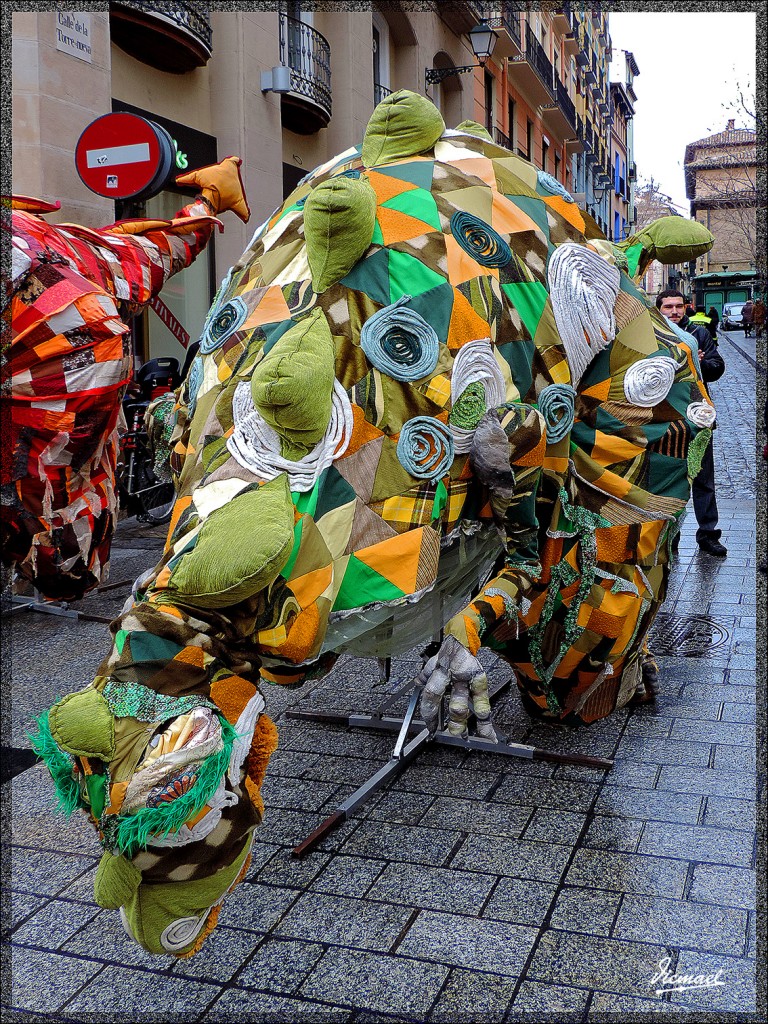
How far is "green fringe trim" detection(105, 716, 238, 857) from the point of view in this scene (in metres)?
1.94

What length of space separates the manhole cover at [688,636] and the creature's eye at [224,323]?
364cm

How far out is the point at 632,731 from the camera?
4.41m

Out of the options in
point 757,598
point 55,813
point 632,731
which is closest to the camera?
point 55,813

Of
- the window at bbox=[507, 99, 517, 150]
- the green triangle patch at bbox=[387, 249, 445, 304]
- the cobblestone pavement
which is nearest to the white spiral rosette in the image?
the green triangle patch at bbox=[387, 249, 445, 304]

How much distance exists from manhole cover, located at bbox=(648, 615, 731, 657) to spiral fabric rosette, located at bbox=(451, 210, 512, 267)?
3232mm

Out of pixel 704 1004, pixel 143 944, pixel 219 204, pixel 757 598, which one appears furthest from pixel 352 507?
pixel 757 598

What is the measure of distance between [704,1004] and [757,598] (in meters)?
4.40

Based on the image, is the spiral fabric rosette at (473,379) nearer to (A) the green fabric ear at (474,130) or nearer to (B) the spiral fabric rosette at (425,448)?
(B) the spiral fabric rosette at (425,448)

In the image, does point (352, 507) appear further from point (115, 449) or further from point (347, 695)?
point (115, 449)

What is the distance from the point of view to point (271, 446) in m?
2.29

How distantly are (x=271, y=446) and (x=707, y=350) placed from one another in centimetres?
664

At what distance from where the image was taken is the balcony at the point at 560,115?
3052 centimetres

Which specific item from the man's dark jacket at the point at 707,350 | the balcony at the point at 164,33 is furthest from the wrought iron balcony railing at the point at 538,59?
the man's dark jacket at the point at 707,350

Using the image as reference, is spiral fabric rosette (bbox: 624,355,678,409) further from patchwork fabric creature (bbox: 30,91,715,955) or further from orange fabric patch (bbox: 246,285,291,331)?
orange fabric patch (bbox: 246,285,291,331)
